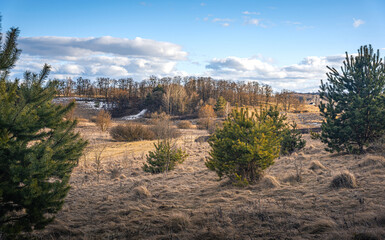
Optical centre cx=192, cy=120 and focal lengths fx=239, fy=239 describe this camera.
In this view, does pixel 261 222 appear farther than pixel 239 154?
No

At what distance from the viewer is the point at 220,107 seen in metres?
51.6

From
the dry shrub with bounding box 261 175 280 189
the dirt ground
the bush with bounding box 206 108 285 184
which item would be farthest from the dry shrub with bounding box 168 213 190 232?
the dry shrub with bounding box 261 175 280 189

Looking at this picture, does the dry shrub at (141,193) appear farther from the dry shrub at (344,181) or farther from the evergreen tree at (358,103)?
the evergreen tree at (358,103)

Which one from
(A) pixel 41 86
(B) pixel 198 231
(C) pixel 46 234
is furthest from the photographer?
(C) pixel 46 234

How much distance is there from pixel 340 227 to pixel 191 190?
504 cm

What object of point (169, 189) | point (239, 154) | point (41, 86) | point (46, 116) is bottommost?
point (169, 189)

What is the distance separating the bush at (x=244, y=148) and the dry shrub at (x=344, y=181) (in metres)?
1.76

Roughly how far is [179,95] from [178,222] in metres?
→ 54.2

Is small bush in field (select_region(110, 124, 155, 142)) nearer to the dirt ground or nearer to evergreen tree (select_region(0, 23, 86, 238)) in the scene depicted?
the dirt ground

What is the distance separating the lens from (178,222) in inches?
207

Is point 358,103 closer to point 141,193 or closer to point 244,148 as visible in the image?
point 244,148

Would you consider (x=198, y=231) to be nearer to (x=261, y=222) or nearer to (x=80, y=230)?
(x=261, y=222)

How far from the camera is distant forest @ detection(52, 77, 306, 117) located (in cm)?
5879

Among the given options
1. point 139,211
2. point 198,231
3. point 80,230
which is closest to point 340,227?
point 198,231
